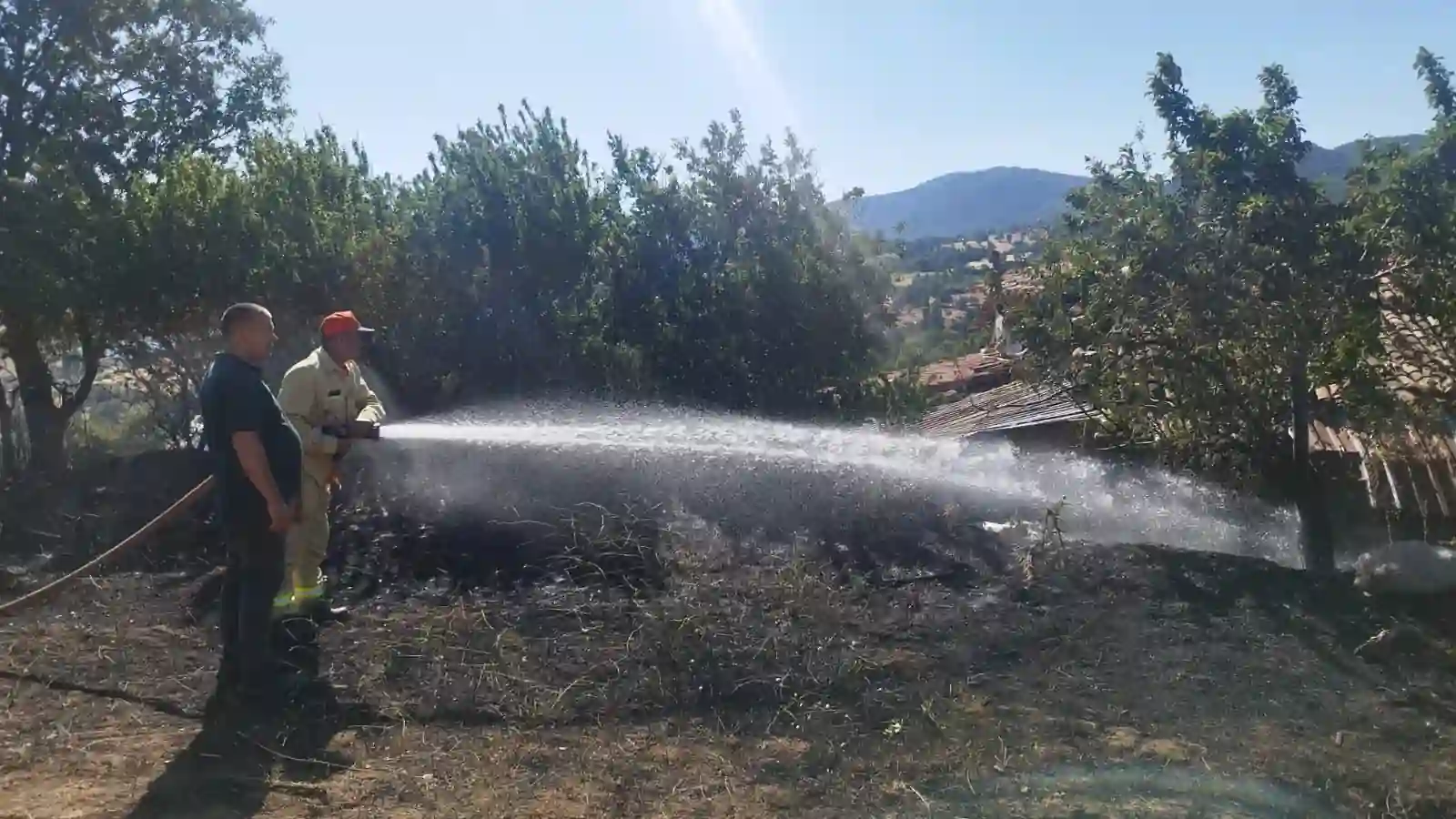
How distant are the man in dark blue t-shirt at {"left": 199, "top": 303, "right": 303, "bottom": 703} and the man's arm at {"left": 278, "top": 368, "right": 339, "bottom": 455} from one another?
69cm

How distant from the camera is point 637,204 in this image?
986cm

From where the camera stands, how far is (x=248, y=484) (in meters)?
4.89

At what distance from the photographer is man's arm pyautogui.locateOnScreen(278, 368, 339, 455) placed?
5.67m

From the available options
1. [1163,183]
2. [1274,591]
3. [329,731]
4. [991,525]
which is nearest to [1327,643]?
[1274,591]

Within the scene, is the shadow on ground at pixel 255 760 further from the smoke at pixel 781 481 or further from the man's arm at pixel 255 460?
the smoke at pixel 781 481

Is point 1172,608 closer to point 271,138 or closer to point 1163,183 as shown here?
→ point 1163,183

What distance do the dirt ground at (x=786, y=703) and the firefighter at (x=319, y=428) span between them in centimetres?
32

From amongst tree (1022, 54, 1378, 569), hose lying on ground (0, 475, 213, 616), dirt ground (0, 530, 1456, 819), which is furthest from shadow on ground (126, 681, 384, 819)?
tree (1022, 54, 1378, 569)

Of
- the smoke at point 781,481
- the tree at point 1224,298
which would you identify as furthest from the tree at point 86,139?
the tree at point 1224,298

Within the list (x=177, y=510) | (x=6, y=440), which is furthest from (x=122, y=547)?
(x=6, y=440)

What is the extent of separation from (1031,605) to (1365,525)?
393 centimetres

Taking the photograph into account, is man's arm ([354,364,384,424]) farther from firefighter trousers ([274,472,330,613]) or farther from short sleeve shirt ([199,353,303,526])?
short sleeve shirt ([199,353,303,526])

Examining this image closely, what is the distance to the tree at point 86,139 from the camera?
961cm

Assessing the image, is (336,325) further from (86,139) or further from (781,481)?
(86,139)
